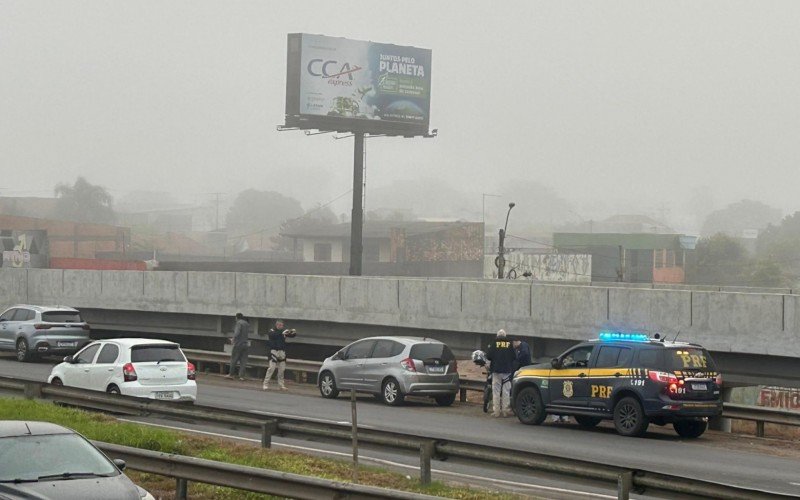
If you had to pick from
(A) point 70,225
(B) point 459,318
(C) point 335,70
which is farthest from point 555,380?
(A) point 70,225

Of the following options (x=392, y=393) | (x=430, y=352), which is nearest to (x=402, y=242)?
(x=430, y=352)

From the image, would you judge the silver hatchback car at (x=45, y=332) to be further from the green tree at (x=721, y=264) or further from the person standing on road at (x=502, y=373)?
the green tree at (x=721, y=264)

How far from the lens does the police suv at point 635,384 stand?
20516 millimetres

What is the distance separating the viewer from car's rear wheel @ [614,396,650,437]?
20.8 meters

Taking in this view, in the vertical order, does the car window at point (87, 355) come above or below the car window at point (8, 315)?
below

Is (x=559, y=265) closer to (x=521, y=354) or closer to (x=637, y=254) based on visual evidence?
(x=637, y=254)

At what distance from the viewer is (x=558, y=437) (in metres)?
21.0

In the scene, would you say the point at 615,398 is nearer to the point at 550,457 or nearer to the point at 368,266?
the point at 550,457

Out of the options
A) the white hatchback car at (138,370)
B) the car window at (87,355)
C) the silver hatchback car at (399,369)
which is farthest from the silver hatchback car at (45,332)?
the white hatchback car at (138,370)

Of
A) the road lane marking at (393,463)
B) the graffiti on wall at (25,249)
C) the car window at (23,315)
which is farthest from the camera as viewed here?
the graffiti on wall at (25,249)

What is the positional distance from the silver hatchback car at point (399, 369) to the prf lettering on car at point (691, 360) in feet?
23.2

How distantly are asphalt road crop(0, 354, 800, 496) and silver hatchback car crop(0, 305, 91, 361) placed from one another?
7483 millimetres

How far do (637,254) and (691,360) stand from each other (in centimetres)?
9580

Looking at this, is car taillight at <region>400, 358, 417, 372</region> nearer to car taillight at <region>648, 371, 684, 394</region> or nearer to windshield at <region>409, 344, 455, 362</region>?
windshield at <region>409, 344, 455, 362</region>
